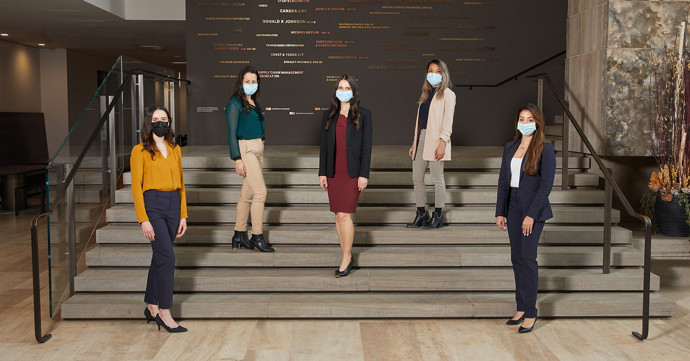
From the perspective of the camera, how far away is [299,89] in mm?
10117

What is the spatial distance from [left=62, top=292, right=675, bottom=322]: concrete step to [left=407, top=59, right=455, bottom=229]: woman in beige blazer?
40.3 inches

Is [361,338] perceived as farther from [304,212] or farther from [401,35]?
[401,35]

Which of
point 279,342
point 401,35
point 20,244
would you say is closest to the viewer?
point 279,342

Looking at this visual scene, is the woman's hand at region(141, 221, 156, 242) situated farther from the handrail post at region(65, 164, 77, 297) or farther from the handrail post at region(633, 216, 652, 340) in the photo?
A: the handrail post at region(633, 216, 652, 340)

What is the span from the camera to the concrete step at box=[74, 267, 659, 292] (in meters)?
5.47

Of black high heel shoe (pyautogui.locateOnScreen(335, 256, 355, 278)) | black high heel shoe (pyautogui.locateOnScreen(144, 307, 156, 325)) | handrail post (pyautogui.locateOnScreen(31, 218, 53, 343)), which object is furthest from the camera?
black high heel shoe (pyautogui.locateOnScreen(335, 256, 355, 278))

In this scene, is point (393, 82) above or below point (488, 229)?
above

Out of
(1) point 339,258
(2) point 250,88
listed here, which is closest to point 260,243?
(1) point 339,258

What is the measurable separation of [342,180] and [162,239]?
4.64 feet

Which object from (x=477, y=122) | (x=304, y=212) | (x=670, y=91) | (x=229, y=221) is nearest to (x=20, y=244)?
(x=229, y=221)

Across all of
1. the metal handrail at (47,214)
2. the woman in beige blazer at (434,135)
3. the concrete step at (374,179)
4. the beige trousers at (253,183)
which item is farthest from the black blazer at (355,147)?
the metal handrail at (47,214)

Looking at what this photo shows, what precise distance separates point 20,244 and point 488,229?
5553mm

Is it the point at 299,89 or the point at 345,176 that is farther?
the point at 299,89

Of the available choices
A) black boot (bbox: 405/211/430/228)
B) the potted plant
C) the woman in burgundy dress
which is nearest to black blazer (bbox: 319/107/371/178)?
the woman in burgundy dress
